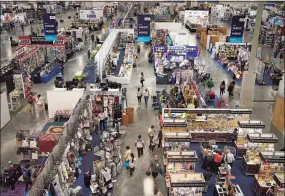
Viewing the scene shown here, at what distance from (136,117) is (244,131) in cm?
534

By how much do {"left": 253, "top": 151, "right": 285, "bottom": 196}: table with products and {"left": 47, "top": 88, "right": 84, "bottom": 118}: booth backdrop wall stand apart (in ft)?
26.8

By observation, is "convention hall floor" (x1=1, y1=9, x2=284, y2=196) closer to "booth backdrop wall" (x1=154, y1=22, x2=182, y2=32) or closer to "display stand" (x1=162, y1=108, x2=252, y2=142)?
"display stand" (x1=162, y1=108, x2=252, y2=142)

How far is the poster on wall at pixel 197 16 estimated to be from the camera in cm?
3816

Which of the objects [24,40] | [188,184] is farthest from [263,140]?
[24,40]

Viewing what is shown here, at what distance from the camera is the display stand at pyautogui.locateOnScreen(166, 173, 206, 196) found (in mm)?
9438

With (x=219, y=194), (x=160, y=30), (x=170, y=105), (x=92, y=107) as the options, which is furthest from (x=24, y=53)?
(x=219, y=194)

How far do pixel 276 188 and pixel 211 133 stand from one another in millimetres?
4361

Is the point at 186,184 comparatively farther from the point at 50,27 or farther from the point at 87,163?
the point at 50,27

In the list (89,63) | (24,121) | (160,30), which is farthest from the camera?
(160,30)

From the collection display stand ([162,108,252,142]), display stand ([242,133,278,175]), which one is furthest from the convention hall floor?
display stand ([242,133,278,175])

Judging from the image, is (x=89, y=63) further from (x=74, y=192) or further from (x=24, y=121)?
(x=74, y=192)

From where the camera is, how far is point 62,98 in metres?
14.9

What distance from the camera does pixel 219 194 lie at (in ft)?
32.3

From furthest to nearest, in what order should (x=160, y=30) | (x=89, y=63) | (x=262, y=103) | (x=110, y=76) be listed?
(x=160, y=30) → (x=89, y=63) → (x=110, y=76) → (x=262, y=103)
